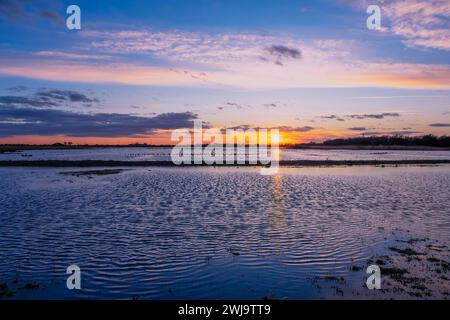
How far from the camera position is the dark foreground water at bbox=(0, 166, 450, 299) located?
36.1 ft

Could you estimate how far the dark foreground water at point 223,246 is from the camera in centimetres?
1102

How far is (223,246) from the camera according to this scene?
1557 centimetres

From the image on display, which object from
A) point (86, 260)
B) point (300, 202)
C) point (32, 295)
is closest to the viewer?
point (32, 295)

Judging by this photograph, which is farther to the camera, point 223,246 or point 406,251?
point 223,246

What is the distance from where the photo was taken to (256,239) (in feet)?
54.9

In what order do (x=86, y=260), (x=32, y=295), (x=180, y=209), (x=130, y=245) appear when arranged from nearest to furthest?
(x=32, y=295) < (x=86, y=260) < (x=130, y=245) < (x=180, y=209)

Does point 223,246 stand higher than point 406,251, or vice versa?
Answer: point 223,246

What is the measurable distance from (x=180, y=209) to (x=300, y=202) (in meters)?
9.08

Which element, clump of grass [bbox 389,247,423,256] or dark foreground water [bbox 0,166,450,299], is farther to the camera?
clump of grass [bbox 389,247,423,256]

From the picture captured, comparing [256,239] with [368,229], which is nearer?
[256,239]

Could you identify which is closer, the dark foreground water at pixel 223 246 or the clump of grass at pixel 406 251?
the dark foreground water at pixel 223 246

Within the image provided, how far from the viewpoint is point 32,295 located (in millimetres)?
10391
